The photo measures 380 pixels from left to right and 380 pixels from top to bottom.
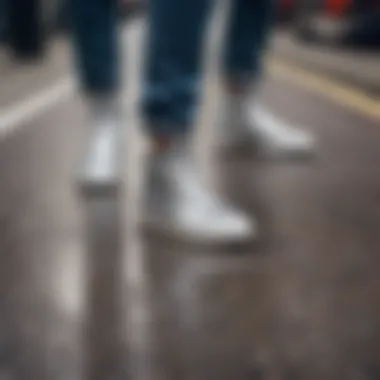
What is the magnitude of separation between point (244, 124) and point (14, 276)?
0.91 m

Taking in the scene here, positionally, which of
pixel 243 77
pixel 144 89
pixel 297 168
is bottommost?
pixel 297 168

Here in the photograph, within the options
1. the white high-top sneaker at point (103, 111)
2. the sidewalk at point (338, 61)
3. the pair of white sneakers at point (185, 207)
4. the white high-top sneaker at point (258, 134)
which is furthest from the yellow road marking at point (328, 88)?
the pair of white sneakers at point (185, 207)

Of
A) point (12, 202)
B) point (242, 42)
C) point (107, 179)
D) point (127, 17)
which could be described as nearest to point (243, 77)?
point (242, 42)

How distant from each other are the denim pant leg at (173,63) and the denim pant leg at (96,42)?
12.1 inches

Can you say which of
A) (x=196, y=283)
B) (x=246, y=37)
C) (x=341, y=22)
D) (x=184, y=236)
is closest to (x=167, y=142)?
(x=184, y=236)

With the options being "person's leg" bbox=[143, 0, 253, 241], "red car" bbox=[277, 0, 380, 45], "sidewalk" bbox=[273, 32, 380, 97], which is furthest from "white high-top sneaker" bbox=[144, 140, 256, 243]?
"red car" bbox=[277, 0, 380, 45]

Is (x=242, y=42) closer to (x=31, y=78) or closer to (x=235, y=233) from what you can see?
(x=235, y=233)

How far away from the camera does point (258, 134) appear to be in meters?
2.05

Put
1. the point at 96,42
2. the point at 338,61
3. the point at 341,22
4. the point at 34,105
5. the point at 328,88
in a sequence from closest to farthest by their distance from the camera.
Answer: the point at 96,42, the point at 34,105, the point at 328,88, the point at 338,61, the point at 341,22

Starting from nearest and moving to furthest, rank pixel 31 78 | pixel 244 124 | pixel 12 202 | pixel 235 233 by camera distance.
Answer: pixel 235 233
pixel 12 202
pixel 244 124
pixel 31 78

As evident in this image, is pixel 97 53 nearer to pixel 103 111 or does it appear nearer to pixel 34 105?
pixel 103 111

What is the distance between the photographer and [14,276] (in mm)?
1272

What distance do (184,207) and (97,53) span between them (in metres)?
0.44

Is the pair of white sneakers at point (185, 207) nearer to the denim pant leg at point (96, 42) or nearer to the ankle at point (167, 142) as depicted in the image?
the ankle at point (167, 142)
